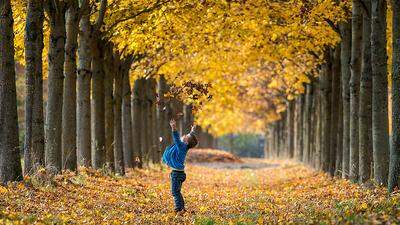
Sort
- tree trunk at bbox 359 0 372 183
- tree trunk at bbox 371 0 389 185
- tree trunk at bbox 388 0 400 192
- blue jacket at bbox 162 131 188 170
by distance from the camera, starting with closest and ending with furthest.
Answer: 1. blue jacket at bbox 162 131 188 170
2. tree trunk at bbox 388 0 400 192
3. tree trunk at bbox 371 0 389 185
4. tree trunk at bbox 359 0 372 183

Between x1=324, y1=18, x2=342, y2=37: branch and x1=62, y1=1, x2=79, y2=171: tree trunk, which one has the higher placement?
x1=324, y1=18, x2=342, y2=37: branch

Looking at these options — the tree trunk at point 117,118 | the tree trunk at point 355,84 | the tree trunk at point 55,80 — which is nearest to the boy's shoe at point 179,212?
the tree trunk at point 55,80

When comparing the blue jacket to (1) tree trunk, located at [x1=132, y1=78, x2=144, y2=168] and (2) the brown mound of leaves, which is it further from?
(2) the brown mound of leaves

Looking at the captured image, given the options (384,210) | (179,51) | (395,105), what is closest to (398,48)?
(395,105)

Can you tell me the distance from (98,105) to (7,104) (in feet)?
27.7

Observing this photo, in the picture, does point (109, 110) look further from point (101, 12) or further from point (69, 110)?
point (101, 12)

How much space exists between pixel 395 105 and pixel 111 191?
7.32m

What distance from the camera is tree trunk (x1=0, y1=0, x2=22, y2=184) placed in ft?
45.2

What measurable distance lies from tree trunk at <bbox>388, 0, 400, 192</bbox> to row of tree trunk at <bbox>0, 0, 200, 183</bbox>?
4902 mm

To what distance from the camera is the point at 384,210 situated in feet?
34.9

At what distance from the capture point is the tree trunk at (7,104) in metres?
13.8

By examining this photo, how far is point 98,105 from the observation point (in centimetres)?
2231

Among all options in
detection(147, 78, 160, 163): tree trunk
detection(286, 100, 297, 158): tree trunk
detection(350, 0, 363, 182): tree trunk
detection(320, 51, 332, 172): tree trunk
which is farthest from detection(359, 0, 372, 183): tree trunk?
detection(286, 100, 297, 158): tree trunk

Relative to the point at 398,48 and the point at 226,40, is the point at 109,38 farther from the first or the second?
the point at 398,48
